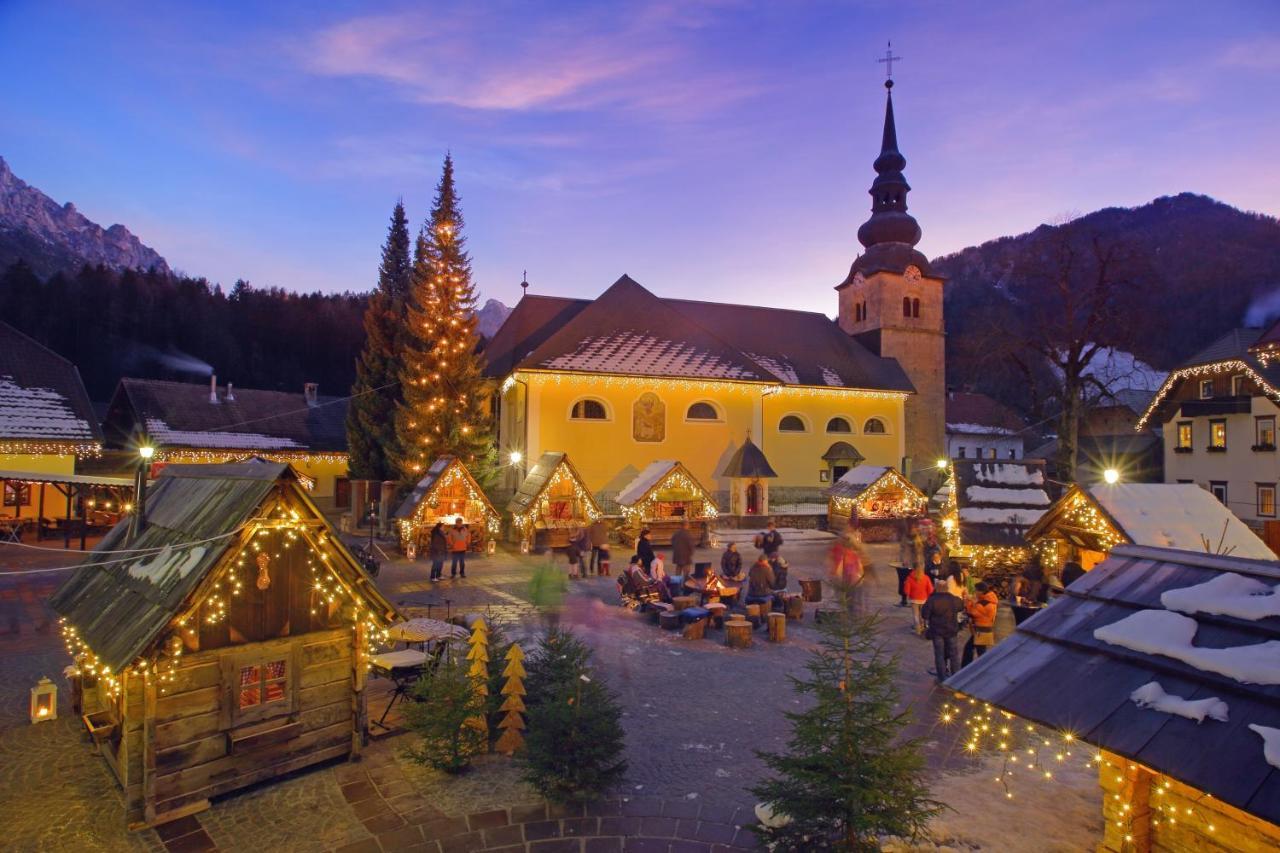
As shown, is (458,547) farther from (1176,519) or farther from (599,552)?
(1176,519)

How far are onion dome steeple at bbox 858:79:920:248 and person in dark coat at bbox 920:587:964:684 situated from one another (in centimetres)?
3352

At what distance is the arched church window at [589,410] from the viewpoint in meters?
27.8

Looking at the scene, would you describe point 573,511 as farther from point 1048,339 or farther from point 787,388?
point 1048,339

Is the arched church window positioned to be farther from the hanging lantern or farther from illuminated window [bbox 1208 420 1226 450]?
illuminated window [bbox 1208 420 1226 450]

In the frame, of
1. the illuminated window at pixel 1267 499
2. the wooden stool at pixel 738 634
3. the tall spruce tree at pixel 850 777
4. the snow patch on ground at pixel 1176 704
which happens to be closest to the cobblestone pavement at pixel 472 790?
the wooden stool at pixel 738 634

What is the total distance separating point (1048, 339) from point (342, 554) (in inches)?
1222

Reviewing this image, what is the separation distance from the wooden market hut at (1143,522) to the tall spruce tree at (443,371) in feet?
66.2

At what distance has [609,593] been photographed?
51.9ft

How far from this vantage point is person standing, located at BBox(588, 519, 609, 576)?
18094mm

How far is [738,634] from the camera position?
1173 centimetres

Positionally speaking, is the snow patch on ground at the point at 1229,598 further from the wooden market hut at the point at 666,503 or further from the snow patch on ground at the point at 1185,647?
the wooden market hut at the point at 666,503

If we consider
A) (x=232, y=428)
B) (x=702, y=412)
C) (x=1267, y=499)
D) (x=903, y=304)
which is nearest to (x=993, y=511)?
(x=702, y=412)

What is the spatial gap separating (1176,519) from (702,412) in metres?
19.9

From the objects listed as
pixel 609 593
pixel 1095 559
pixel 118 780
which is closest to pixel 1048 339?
pixel 1095 559
